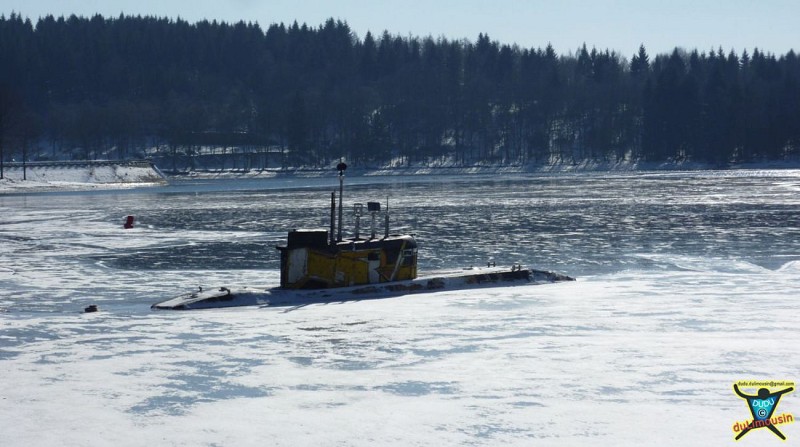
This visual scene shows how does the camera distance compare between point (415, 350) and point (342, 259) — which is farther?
point (342, 259)

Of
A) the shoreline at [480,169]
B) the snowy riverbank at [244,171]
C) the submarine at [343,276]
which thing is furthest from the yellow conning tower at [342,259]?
the shoreline at [480,169]

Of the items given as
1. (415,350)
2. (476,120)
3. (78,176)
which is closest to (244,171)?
(78,176)

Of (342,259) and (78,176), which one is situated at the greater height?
(342,259)

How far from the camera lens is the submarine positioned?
75.2ft

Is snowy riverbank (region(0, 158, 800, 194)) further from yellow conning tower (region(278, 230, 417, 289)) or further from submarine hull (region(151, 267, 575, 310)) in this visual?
submarine hull (region(151, 267, 575, 310))

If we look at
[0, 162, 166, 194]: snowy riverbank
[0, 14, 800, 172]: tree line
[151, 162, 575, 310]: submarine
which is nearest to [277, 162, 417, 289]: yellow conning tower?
[151, 162, 575, 310]: submarine

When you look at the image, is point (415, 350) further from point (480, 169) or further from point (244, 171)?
point (480, 169)

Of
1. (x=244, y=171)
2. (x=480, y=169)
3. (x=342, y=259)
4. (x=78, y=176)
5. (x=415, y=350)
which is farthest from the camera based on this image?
(x=480, y=169)

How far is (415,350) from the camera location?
55.4 feet

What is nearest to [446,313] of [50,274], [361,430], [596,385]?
[596,385]

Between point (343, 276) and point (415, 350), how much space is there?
306 inches

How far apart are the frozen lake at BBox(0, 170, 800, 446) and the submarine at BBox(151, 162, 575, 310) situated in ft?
2.36

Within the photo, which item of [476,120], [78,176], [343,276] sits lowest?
[78,176]

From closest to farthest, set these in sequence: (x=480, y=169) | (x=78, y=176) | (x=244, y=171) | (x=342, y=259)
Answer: (x=342, y=259) < (x=78, y=176) < (x=244, y=171) < (x=480, y=169)
